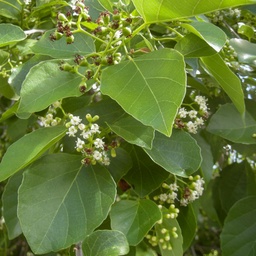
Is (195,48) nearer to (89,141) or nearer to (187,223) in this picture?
(89,141)

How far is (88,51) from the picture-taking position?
1311mm

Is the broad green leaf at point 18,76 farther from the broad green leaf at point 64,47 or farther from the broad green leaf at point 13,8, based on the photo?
the broad green leaf at point 13,8

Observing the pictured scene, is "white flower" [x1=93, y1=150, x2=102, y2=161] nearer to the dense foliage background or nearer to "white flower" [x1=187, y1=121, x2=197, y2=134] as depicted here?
the dense foliage background

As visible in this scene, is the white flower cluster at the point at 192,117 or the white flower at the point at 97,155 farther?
the white flower cluster at the point at 192,117

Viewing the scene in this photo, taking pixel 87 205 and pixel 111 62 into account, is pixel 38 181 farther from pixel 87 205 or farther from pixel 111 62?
pixel 111 62

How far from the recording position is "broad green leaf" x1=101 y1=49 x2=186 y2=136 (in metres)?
1.00

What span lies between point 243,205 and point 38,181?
25.9 inches

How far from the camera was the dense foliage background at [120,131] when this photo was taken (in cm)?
110

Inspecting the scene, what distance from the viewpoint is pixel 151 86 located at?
107cm

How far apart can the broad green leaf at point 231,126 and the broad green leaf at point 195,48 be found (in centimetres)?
32

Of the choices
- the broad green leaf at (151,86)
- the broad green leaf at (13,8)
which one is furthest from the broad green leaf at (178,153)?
the broad green leaf at (13,8)

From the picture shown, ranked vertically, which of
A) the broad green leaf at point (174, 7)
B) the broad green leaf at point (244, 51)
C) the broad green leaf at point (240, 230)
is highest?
the broad green leaf at point (174, 7)

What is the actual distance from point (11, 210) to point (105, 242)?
0.36m

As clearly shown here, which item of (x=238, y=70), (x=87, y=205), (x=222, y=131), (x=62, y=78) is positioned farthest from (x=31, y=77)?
(x=238, y=70)
